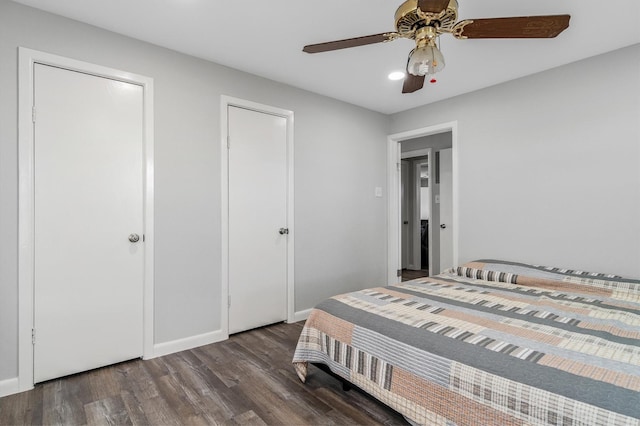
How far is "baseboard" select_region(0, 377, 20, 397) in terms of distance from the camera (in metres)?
1.94

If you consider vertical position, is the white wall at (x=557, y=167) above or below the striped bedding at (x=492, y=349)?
above

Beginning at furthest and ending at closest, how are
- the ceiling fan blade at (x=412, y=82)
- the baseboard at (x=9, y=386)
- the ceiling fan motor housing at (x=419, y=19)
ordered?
the ceiling fan blade at (x=412, y=82) < the baseboard at (x=9, y=386) < the ceiling fan motor housing at (x=419, y=19)

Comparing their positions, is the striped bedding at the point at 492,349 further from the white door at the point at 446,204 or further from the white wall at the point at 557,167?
the white door at the point at 446,204

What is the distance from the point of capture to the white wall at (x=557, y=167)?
2525mm

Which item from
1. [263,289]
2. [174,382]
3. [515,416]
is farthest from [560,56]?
[174,382]

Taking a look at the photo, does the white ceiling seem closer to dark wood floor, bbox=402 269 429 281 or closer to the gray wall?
the gray wall

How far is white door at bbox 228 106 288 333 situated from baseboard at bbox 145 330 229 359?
145mm

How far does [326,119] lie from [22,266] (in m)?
2.90

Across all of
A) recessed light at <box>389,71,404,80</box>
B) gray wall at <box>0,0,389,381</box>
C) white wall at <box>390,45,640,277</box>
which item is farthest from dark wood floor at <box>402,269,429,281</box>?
recessed light at <box>389,71,404,80</box>

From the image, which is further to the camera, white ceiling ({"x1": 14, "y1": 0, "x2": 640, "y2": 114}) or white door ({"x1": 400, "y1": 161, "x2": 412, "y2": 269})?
white door ({"x1": 400, "y1": 161, "x2": 412, "y2": 269})

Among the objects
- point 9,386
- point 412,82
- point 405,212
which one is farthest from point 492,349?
point 405,212

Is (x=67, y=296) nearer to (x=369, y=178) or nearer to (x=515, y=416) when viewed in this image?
(x=515, y=416)

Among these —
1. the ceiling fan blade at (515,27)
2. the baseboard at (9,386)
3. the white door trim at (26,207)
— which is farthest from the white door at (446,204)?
the baseboard at (9,386)

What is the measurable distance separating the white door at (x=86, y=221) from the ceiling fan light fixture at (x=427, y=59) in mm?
2024
